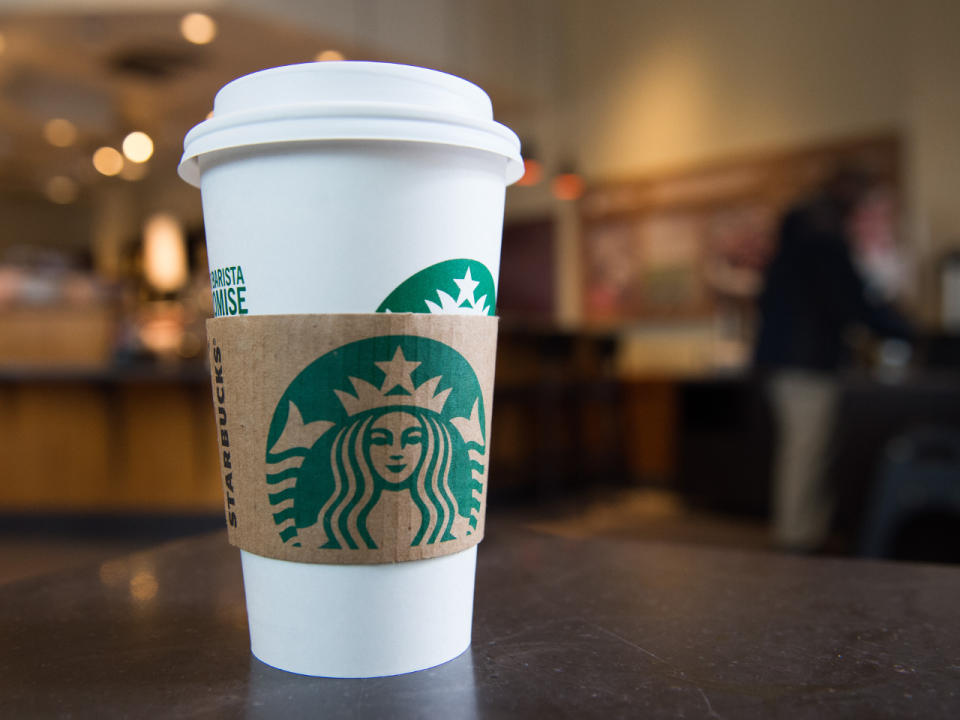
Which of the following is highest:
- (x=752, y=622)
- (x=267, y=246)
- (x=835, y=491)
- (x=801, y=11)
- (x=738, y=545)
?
(x=801, y=11)

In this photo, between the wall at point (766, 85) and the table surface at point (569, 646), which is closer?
the table surface at point (569, 646)

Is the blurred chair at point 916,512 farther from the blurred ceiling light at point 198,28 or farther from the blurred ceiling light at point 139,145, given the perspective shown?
the blurred ceiling light at point 139,145

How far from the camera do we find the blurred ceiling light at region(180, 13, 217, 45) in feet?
13.6

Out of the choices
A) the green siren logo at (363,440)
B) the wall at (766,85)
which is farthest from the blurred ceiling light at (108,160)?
the green siren logo at (363,440)

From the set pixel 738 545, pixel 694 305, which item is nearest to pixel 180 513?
pixel 738 545

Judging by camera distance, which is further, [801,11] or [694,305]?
[694,305]

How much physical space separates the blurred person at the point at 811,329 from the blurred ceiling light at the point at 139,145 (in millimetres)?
4115

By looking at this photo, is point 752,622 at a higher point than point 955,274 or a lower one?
lower

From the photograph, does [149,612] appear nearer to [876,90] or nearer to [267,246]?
[267,246]

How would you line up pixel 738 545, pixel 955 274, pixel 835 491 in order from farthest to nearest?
1. pixel 955 274
2. pixel 738 545
3. pixel 835 491

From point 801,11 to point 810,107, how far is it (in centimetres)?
65

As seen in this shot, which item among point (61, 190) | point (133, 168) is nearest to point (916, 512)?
point (133, 168)

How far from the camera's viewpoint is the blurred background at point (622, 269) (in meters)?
3.37

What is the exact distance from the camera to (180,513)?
405 centimetres
